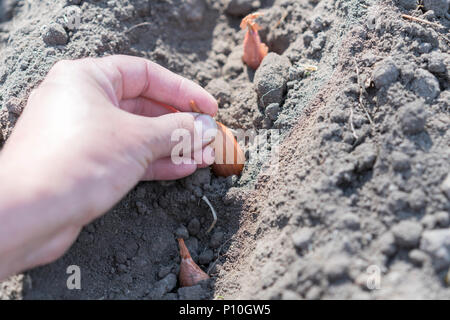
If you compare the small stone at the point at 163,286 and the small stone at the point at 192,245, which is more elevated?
the small stone at the point at 192,245

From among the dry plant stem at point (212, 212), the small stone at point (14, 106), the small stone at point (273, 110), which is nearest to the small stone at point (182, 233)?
the dry plant stem at point (212, 212)

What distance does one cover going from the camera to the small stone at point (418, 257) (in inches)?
56.1

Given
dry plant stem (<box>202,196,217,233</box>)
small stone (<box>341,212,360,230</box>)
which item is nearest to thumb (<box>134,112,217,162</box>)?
dry plant stem (<box>202,196,217,233</box>)

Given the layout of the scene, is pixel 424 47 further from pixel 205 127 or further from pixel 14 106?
pixel 14 106

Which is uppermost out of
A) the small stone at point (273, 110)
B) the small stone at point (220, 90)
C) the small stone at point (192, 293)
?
the small stone at point (220, 90)

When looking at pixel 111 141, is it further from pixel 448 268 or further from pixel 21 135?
pixel 448 268

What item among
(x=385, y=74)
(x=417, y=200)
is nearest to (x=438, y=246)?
(x=417, y=200)

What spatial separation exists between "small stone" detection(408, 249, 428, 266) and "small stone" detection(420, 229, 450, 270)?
16mm

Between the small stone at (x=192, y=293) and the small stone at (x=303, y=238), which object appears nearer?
the small stone at (x=303, y=238)

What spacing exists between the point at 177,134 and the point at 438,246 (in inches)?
45.1

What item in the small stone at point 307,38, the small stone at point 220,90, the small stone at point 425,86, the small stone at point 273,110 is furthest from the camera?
the small stone at point 220,90

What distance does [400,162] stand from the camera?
5.27 feet

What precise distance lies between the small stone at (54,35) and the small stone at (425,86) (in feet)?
6.02

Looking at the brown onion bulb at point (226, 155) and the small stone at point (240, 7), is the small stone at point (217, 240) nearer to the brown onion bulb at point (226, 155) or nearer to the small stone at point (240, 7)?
the brown onion bulb at point (226, 155)
